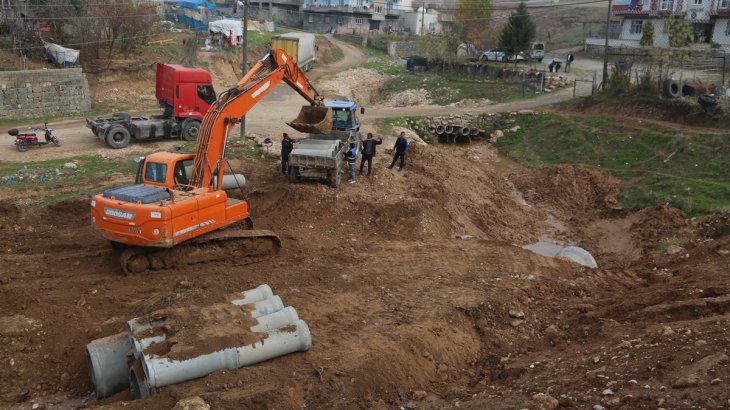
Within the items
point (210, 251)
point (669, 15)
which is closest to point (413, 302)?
point (210, 251)

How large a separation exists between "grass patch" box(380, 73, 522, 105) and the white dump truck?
6609mm

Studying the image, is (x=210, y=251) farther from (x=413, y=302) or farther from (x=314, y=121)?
(x=314, y=121)

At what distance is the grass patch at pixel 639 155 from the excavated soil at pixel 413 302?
141 centimetres

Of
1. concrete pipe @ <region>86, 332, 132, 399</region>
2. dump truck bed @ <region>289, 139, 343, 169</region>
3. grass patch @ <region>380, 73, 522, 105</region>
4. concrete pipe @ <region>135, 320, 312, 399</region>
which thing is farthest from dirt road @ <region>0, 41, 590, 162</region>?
concrete pipe @ <region>135, 320, 312, 399</region>

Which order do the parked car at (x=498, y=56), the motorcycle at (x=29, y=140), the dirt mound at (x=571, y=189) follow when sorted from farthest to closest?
the parked car at (x=498, y=56) < the motorcycle at (x=29, y=140) < the dirt mound at (x=571, y=189)

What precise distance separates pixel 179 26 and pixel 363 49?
20.7m

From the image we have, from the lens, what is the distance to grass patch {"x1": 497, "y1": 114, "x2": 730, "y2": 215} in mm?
20312

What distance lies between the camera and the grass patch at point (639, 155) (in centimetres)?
2031

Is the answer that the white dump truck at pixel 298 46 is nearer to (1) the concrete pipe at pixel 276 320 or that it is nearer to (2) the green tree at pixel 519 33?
(2) the green tree at pixel 519 33

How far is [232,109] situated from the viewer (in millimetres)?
16078

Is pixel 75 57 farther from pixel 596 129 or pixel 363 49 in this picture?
pixel 363 49

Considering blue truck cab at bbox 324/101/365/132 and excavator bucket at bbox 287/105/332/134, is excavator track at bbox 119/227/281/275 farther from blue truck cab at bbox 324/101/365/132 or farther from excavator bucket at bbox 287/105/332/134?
blue truck cab at bbox 324/101/365/132

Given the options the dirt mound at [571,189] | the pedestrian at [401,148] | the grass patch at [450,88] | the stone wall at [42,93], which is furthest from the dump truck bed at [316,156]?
the grass patch at [450,88]

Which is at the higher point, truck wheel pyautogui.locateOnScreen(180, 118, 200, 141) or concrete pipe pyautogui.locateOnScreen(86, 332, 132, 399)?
truck wheel pyautogui.locateOnScreen(180, 118, 200, 141)
